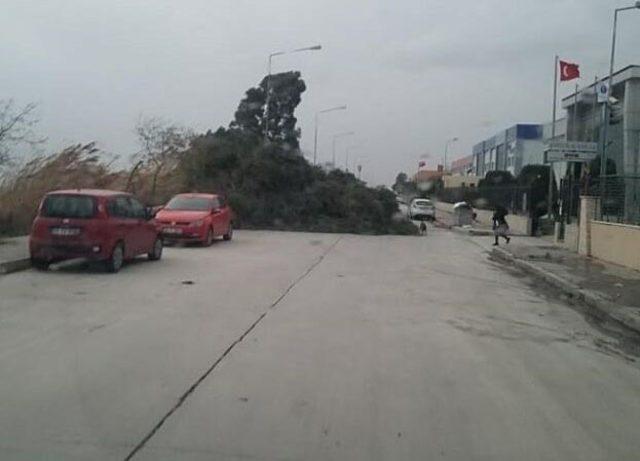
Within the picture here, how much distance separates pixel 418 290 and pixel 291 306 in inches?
139

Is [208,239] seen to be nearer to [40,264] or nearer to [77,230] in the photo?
[40,264]

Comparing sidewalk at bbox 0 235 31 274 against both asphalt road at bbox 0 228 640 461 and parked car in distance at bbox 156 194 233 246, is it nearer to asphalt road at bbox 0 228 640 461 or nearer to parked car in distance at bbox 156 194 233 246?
asphalt road at bbox 0 228 640 461

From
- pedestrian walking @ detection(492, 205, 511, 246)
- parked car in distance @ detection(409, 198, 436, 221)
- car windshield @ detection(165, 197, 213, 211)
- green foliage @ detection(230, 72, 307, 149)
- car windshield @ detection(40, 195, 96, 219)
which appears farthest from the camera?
green foliage @ detection(230, 72, 307, 149)

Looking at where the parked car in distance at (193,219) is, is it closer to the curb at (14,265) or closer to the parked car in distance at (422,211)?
the curb at (14,265)

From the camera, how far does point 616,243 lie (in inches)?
803

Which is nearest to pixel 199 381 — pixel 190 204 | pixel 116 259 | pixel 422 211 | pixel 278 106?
pixel 116 259

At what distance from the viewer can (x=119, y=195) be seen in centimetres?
1617

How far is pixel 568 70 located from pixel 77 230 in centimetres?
2442

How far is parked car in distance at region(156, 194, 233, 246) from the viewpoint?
73.8 feet

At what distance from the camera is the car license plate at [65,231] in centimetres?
1456

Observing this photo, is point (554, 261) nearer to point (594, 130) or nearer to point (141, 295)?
point (141, 295)

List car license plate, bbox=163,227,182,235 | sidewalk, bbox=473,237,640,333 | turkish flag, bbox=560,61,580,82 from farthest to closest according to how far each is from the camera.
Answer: turkish flag, bbox=560,61,580,82
car license plate, bbox=163,227,182,235
sidewalk, bbox=473,237,640,333

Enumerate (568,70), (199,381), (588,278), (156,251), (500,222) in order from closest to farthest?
(199,381)
(588,278)
(156,251)
(500,222)
(568,70)

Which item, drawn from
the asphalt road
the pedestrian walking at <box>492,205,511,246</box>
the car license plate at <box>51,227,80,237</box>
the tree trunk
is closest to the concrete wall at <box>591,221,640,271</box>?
the asphalt road
